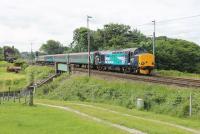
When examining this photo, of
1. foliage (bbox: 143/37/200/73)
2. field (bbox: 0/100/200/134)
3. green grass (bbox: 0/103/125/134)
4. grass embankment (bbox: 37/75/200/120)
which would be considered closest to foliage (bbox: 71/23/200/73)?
foliage (bbox: 143/37/200/73)

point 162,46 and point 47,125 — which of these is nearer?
point 47,125

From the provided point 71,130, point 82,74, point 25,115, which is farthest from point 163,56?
point 71,130

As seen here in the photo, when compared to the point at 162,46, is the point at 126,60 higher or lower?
lower

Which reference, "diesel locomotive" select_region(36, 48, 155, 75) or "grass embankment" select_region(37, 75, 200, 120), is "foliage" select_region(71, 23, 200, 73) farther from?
"grass embankment" select_region(37, 75, 200, 120)

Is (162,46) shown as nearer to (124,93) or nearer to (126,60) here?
(126,60)

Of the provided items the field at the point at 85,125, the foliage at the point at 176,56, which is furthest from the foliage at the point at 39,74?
the field at the point at 85,125

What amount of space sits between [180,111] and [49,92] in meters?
32.3

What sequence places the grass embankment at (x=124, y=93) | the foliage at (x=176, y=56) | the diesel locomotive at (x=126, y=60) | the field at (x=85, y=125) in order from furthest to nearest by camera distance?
1. the foliage at (x=176, y=56)
2. the diesel locomotive at (x=126, y=60)
3. the grass embankment at (x=124, y=93)
4. the field at (x=85, y=125)

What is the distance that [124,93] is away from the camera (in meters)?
43.7

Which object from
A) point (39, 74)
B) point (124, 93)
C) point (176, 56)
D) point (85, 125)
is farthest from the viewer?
point (39, 74)

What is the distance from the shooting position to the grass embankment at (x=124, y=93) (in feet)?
113

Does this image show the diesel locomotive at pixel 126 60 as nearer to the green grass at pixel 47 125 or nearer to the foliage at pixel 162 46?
the foliage at pixel 162 46

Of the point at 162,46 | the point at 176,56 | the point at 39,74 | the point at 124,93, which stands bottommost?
the point at 124,93

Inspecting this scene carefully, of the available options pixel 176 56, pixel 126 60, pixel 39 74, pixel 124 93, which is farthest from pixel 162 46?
pixel 124 93
